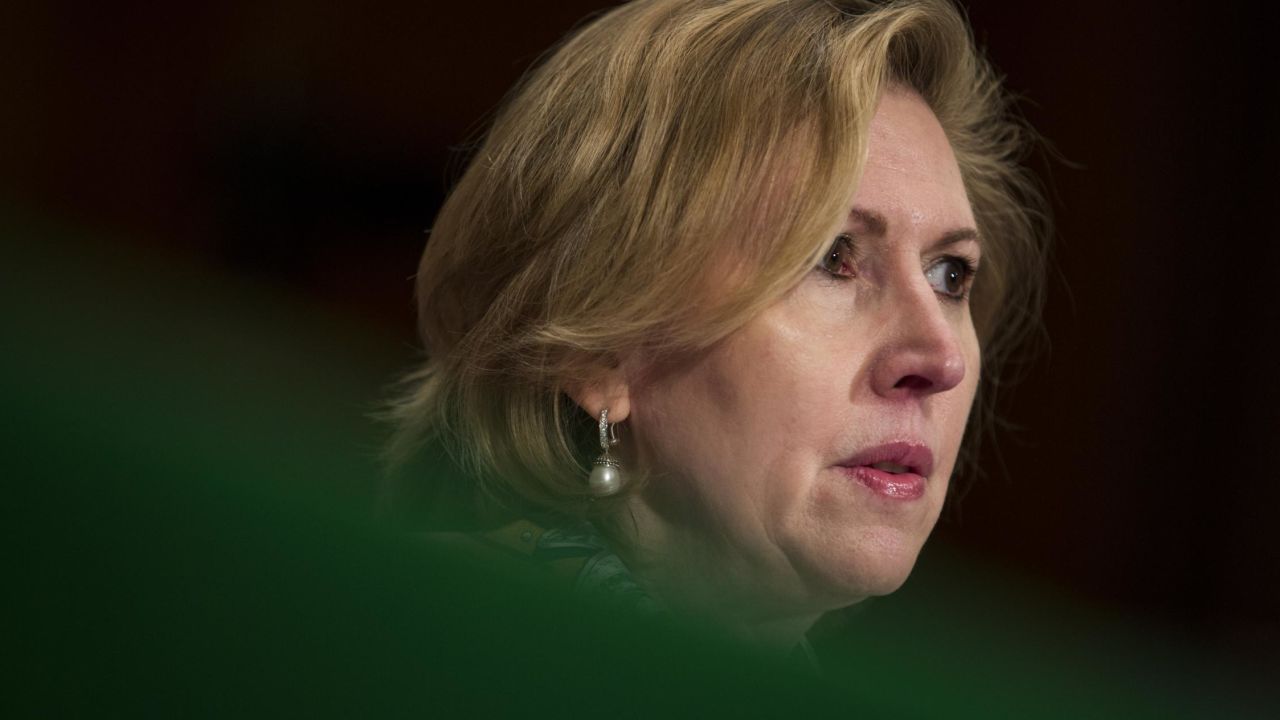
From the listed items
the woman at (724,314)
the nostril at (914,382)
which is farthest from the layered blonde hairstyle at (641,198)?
the nostril at (914,382)

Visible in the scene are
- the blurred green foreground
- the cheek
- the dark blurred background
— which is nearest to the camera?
the blurred green foreground

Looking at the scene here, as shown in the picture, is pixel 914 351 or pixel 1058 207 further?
pixel 1058 207

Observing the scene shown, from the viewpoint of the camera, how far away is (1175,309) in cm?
241

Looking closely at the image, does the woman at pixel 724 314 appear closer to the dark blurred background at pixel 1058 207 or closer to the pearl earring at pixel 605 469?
the pearl earring at pixel 605 469

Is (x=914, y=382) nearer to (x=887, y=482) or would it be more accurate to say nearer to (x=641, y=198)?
(x=887, y=482)

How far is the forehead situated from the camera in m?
1.03

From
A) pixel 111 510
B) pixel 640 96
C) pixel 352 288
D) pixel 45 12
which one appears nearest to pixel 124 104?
pixel 45 12

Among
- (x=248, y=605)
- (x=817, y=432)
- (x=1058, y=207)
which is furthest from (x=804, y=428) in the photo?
(x=1058, y=207)

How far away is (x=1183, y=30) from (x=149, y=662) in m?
2.55

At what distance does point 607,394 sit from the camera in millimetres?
1043

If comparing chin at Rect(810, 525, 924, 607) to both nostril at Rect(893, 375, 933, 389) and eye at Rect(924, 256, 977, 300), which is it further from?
eye at Rect(924, 256, 977, 300)

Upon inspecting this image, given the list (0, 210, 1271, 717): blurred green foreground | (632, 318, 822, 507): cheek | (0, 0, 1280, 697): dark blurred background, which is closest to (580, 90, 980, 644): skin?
(632, 318, 822, 507): cheek

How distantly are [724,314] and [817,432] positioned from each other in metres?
0.11

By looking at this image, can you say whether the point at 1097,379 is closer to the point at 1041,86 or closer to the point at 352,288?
the point at 1041,86
